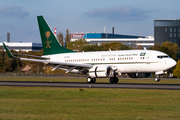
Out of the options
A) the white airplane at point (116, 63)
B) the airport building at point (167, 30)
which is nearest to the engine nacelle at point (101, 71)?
the white airplane at point (116, 63)

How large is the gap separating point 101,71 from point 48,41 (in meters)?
14.6

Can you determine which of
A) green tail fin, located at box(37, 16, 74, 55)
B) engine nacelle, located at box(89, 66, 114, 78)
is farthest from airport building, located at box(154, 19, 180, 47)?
engine nacelle, located at box(89, 66, 114, 78)

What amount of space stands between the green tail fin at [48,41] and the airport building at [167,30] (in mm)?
115812

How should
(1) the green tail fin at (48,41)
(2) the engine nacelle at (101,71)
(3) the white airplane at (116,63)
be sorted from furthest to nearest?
(1) the green tail fin at (48,41), (2) the engine nacelle at (101,71), (3) the white airplane at (116,63)

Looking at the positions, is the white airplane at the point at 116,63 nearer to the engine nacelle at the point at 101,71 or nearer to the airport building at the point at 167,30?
the engine nacelle at the point at 101,71

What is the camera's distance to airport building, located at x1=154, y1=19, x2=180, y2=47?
160125 mm

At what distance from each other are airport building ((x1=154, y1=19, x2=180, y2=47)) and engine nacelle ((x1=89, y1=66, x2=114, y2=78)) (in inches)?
4848

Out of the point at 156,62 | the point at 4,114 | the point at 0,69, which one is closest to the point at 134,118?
the point at 4,114

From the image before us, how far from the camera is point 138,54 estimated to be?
41906mm

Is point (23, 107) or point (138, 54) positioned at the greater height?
point (138, 54)

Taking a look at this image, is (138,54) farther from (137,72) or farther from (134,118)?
(134,118)

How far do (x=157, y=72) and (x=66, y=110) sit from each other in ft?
88.0

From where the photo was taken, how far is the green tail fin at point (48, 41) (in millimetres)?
52094

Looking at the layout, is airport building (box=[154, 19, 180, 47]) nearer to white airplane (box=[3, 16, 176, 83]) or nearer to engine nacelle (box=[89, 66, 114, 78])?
white airplane (box=[3, 16, 176, 83])
